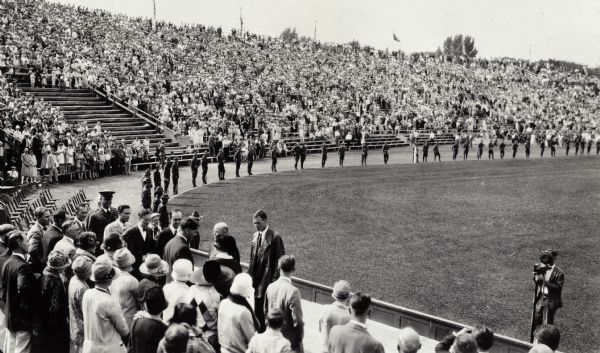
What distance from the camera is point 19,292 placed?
6.36m

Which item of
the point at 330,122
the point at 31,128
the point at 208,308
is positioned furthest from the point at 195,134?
the point at 208,308

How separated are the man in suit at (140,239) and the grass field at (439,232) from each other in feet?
15.3

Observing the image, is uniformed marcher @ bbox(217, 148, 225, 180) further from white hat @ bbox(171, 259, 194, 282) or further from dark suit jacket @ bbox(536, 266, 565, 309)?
white hat @ bbox(171, 259, 194, 282)

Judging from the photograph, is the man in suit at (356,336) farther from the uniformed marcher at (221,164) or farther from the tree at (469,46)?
the tree at (469,46)

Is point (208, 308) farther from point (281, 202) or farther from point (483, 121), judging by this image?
point (483, 121)

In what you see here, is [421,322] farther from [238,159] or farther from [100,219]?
[238,159]

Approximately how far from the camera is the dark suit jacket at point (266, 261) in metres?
8.17

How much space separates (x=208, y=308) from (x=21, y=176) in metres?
19.7

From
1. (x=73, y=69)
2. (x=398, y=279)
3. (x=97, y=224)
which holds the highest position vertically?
(x=73, y=69)

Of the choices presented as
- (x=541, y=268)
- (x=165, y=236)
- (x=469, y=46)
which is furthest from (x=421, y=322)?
(x=469, y=46)

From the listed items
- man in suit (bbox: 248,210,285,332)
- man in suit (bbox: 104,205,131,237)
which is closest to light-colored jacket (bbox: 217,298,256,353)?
man in suit (bbox: 248,210,285,332)

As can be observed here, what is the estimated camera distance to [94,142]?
87.5ft

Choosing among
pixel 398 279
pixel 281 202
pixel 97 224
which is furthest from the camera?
pixel 281 202

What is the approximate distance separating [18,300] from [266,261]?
3.28 metres
